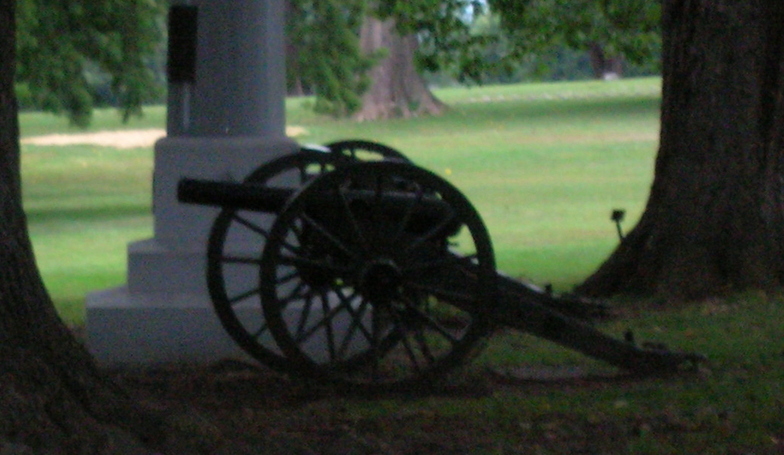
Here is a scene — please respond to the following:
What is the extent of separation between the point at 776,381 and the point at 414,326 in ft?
5.88

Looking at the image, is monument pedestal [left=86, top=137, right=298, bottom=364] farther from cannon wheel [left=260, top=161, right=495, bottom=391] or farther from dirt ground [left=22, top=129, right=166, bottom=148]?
dirt ground [left=22, top=129, right=166, bottom=148]

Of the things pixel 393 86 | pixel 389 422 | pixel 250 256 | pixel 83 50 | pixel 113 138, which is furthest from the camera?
pixel 393 86

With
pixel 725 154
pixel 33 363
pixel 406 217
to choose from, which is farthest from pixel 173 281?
pixel 725 154

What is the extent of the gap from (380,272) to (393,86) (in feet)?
133

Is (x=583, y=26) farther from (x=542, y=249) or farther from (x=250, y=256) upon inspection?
(x=250, y=256)

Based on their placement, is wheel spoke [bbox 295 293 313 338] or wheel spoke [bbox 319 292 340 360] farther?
wheel spoke [bbox 295 293 313 338]

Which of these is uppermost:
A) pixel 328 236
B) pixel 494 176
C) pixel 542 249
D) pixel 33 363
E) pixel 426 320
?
pixel 328 236

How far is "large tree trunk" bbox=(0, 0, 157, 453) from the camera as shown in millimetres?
4711

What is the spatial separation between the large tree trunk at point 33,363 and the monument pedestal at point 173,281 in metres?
2.66

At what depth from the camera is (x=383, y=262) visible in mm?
6535

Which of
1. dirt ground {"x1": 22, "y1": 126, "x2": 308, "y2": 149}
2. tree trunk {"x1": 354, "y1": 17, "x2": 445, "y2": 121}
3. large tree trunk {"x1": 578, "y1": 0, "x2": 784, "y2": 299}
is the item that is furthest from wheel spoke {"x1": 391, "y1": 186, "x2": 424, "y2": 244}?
tree trunk {"x1": 354, "y1": 17, "x2": 445, "y2": 121}

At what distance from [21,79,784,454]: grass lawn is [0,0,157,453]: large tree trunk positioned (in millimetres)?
1387

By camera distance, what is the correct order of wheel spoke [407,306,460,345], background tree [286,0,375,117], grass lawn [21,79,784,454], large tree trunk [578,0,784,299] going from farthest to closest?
background tree [286,0,375,117] → large tree trunk [578,0,784,299] → wheel spoke [407,306,460,345] → grass lawn [21,79,784,454]

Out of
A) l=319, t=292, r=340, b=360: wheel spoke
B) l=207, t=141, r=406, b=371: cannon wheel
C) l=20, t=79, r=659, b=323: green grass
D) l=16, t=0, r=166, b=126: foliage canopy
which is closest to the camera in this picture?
l=319, t=292, r=340, b=360: wheel spoke
